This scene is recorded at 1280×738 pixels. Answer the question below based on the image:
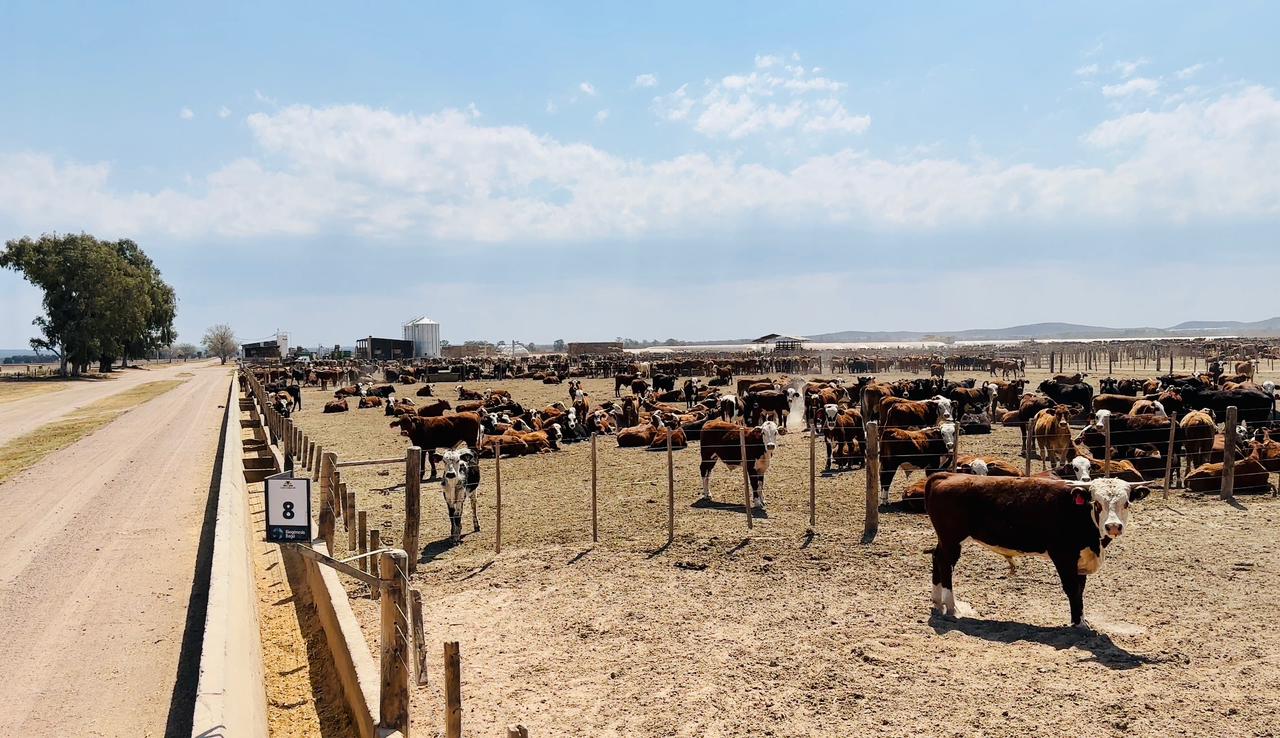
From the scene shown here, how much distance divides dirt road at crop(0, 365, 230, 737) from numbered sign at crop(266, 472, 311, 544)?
215 centimetres

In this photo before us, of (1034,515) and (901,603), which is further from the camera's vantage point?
(901,603)

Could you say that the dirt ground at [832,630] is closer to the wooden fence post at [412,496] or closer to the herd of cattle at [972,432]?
the wooden fence post at [412,496]

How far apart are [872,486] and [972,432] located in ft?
43.8

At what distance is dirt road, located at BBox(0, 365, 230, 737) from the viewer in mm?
6973

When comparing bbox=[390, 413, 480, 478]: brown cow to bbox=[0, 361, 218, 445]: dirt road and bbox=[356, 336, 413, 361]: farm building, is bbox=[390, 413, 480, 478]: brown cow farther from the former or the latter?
bbox=[356, 336, 413, 361]: farm building

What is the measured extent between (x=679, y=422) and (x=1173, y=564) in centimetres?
1593

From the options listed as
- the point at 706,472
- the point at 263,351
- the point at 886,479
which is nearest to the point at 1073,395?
the point at 886,479

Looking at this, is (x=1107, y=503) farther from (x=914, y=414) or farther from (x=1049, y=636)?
(x=914, y=414)

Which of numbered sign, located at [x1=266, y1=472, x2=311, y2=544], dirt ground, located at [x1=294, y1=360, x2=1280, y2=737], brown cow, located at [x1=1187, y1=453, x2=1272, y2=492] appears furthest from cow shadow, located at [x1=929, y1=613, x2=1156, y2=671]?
brown cow, located at [x1=1187, y1=453, x2=1272, y2=492]

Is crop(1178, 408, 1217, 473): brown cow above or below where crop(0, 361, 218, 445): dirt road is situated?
above

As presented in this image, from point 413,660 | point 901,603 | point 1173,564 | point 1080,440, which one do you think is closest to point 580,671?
point 413,660

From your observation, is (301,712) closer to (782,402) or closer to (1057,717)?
(1057,717)

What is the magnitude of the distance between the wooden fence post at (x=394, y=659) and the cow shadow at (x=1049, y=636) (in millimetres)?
4956

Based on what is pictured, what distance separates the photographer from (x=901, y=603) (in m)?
8.59
